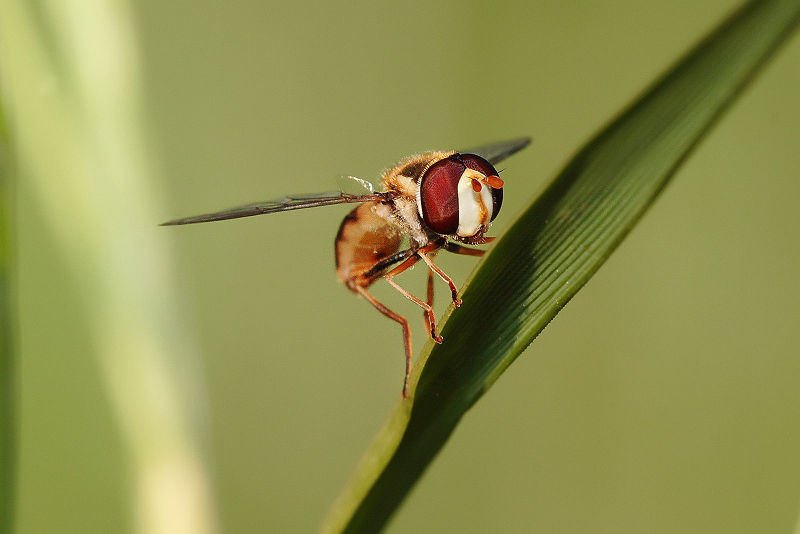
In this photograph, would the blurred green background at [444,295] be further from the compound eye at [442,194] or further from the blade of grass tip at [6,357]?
the blade of grass tip at [6,357]

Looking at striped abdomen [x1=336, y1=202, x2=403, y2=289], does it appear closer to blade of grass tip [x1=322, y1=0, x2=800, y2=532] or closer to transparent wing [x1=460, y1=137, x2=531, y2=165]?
transparent wing [x1=460, y1=137, x2=531, y2=165]

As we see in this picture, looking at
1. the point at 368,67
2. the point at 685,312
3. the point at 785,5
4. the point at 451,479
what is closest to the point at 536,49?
the point at 368,67

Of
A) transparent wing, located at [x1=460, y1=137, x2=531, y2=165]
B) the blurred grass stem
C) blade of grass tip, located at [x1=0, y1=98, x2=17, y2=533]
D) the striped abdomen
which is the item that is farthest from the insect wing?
blade of grass tip, located at [x1=0, y1=98, x2=17, y2=533]

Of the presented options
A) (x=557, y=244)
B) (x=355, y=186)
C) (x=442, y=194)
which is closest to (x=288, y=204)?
(x=442, y=194)

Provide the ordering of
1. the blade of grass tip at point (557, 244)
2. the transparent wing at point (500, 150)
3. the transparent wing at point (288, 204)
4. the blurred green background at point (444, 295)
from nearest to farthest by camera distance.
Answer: the blade of grass tip at point (557, 244) → the transparent wing at point (288, 204) → the transparent wing at point (500, 150) → the blurred green background at point (444, 295)

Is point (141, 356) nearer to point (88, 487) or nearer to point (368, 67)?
point (88, 487)

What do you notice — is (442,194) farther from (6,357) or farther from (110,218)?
(6,357)

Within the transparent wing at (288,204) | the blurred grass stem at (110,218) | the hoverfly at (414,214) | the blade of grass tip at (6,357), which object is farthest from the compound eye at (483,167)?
the blade of grass tip at (6,357)
